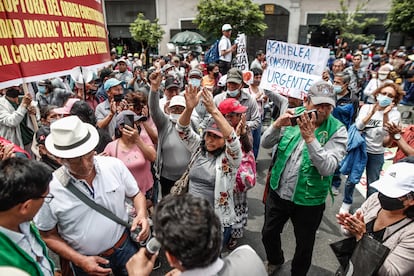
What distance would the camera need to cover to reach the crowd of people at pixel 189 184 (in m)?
1.54

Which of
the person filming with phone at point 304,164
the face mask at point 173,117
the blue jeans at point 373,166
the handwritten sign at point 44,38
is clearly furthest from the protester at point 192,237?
the blue jeans at point 373,166

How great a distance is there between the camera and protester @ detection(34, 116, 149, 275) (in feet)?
6.82

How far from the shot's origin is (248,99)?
4.85m

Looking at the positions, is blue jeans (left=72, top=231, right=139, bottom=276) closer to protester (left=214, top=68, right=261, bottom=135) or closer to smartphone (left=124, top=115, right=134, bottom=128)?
smartphone (left=124, top=115, right=134, bottom=128)

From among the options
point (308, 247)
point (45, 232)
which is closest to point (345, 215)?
point (308, 247)

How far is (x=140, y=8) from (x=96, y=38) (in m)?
26.9

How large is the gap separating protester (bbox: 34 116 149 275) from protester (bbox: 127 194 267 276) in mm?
1003

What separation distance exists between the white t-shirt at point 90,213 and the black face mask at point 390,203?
1936 millimetres

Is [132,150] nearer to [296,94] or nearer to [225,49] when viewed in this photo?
[296,94]

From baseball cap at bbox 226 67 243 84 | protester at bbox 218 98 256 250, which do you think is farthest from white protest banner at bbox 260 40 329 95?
protester at bbox 218 98 256 250

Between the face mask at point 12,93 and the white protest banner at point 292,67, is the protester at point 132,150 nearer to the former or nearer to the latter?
the white protest banner at point 292,67

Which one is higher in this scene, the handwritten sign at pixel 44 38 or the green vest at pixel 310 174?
the handwritten sign at pixel 44 38

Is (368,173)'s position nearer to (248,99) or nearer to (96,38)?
(248,99)

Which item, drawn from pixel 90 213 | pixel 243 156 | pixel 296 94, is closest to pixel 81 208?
pixel 90 213
